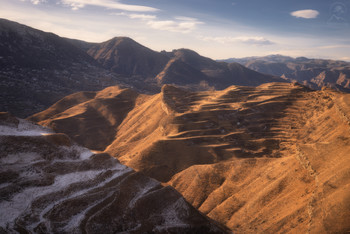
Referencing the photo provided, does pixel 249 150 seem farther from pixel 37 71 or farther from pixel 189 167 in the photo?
pixel 37 71

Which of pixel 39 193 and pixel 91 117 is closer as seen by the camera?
pixel 39 193

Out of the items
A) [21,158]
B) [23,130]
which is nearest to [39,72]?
[23,130]

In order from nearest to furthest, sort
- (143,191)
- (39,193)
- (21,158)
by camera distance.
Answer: (39,193)
(143,191)
(21,158)

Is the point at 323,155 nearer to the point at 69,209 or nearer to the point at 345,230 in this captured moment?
the point at 345,230

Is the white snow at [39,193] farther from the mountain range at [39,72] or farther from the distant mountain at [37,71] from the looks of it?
the mountain range at [39,72]

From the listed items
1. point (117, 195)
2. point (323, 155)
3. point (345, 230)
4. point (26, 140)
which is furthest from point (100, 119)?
point (345, 230)

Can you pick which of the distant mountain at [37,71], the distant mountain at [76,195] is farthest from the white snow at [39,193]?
the distant mountain at [37,71]
